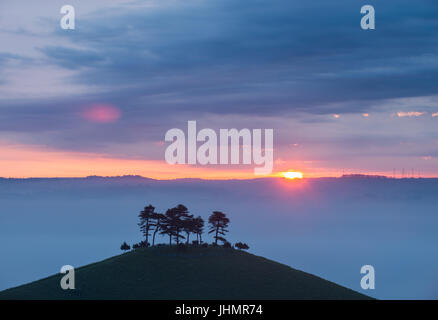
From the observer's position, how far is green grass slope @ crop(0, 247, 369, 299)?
8106 cm

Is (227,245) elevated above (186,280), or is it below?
above

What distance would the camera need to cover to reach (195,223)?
9731cm

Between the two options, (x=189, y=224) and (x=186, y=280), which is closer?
(x=186, y=280)

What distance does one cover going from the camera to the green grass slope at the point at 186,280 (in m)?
81.1

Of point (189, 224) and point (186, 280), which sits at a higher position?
point (189, 224)

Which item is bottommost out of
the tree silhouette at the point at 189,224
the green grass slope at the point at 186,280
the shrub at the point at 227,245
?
the green grass slope at the point at 186,280

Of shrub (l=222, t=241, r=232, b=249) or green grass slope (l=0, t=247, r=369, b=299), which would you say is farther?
shrub (l=222, t=241, r=232, b=249)

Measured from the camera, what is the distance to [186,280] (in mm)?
85000

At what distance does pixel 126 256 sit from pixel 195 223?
15.3 m

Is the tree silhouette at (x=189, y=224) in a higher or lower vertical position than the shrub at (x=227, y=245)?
higher

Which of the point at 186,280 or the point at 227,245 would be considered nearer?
the point at 186,280
